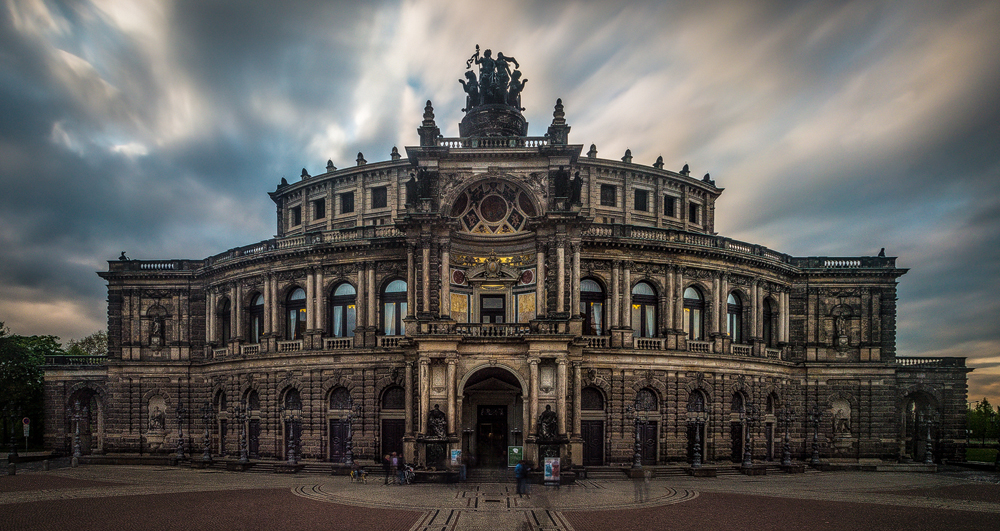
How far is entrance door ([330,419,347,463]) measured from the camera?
4444 centimetres

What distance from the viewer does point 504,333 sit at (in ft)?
125

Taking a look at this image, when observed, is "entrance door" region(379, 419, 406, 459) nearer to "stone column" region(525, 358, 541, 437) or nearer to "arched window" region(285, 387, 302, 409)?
"arched window" region(285, 387, 302, 409)

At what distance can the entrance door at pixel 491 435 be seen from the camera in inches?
1615

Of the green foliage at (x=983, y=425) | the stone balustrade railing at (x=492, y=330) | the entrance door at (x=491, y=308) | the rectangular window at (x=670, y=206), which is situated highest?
the rectangular window at (x=670, y=206)

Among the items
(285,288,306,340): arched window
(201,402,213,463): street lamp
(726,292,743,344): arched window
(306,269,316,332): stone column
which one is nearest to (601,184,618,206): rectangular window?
(726,292,743,344): arched window

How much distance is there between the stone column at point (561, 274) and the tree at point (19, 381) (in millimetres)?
53300

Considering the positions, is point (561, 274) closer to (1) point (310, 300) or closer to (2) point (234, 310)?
(1) point (310, 300)

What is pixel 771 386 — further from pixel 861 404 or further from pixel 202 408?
pixel 202 408

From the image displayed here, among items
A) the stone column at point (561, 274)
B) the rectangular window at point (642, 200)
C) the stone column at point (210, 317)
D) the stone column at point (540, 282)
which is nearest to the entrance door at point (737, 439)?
the stone column at point (561, 274)

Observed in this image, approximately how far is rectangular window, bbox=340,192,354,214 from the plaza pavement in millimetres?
22305

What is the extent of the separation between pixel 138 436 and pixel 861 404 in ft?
188

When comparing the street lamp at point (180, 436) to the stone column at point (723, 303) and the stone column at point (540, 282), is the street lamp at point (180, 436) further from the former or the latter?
the stone column at point (723, 303)

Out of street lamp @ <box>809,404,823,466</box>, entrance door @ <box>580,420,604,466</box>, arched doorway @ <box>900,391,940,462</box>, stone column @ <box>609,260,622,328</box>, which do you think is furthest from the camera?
arched doorway @ <box>900,391,940,462</box>

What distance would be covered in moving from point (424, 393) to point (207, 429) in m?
20.8
